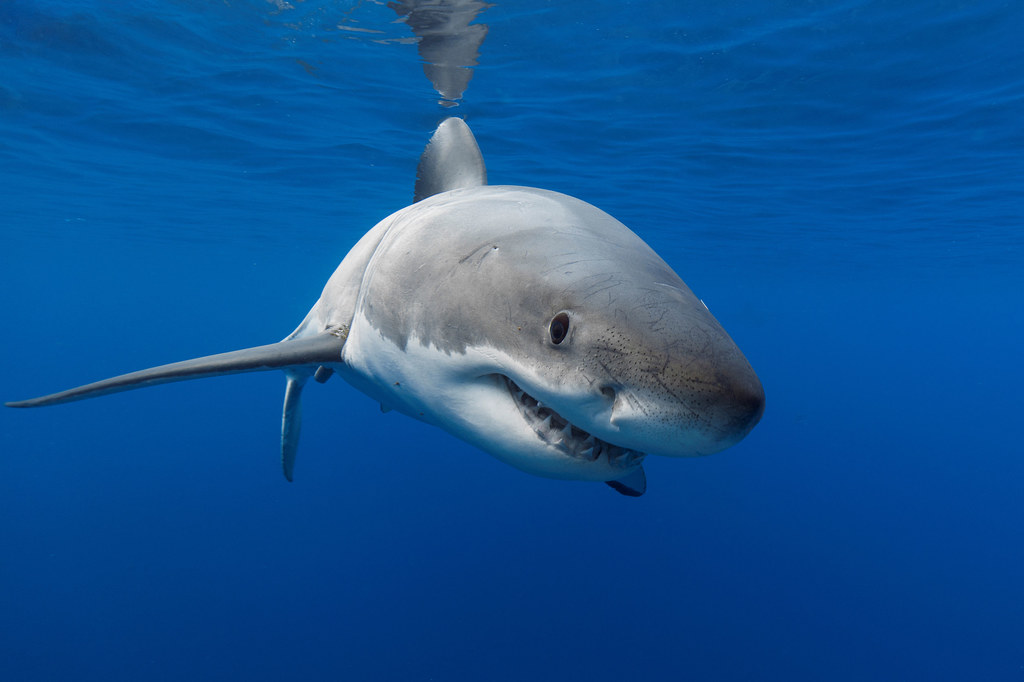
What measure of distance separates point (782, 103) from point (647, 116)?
8.54 ft

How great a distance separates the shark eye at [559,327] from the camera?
5.64 feet

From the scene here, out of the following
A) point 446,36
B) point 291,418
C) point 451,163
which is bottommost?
point 291,418

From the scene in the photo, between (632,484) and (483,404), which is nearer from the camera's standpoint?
(483,404)

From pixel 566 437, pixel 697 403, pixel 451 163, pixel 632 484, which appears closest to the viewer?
pixel 697 403

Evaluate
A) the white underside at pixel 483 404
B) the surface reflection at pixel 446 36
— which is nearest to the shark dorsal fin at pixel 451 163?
the white underside at pixel 483 404

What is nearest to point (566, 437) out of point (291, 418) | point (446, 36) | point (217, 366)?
point (217, 366)

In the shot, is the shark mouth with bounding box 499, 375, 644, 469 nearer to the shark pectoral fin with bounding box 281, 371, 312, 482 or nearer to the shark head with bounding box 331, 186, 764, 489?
the shark head with bounding box 331, 186, 764, 489

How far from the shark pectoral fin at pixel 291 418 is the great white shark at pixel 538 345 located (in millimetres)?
2561

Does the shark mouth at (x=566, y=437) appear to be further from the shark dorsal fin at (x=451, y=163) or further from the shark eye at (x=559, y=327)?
the shark dorsal fin at (x=451, y=163)

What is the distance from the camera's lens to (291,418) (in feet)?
19.2

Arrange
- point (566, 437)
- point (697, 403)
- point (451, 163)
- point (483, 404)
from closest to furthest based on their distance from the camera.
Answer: point (697, 403) → point (566, 437) → point (483, 404) → point (451, 163)

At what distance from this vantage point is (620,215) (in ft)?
76.9

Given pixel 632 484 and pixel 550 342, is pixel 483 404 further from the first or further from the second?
pixel 632 484

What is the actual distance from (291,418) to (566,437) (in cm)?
461
